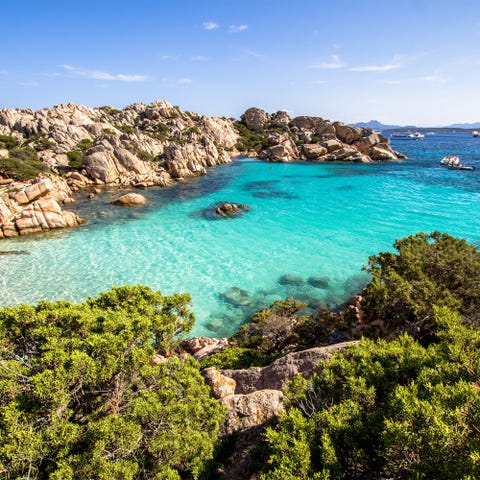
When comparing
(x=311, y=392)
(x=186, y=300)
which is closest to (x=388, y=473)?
(x=311, y=392)

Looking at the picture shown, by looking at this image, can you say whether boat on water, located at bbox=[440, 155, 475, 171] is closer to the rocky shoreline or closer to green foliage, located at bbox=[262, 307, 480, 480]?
the rocky shoreline

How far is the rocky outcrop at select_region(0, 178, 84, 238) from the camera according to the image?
3073 cm

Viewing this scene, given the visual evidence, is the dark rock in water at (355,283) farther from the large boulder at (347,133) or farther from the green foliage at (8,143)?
the large boulder at (347,133)

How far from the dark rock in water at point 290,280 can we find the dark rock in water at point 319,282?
2.10 feet

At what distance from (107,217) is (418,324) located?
111 feet

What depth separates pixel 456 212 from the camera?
3722 cm

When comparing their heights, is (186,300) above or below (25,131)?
below

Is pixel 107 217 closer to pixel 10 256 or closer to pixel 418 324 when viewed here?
pixel 10 256

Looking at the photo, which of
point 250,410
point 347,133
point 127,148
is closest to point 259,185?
point 127,148

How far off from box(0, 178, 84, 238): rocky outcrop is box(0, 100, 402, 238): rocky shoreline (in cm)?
9

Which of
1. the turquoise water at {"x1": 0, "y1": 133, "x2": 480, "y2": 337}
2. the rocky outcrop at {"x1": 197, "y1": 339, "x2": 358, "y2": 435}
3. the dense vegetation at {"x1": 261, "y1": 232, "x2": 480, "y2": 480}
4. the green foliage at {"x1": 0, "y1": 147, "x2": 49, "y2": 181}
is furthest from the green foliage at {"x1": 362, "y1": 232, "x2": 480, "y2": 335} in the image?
the green foliage at {"x1": 0, "y1": 147, "x2": 49, "y2": 181}

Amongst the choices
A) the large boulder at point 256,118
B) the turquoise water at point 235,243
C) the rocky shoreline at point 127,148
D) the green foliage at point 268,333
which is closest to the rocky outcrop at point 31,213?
the rocky shoreline at point 127,148

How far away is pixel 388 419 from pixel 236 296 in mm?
15390

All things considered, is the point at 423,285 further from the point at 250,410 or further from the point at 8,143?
the point at 8,143
